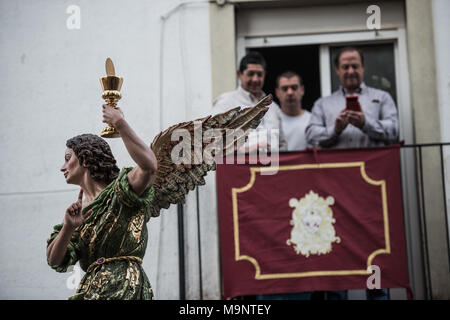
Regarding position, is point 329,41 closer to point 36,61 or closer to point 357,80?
point 357,80

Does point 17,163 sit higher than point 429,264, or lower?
higher

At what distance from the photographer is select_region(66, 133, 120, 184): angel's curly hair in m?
5.21

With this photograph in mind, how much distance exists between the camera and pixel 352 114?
774 cm

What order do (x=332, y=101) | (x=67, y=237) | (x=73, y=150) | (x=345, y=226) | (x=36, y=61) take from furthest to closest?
1. (x=36, y=61)
2. (x=332, y=101)
3. (x=345, y=226)
4. (x=73, y=150)
5. (x=67, y=237)

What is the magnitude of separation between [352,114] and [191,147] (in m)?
2.66

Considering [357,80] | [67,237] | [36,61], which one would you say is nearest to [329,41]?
[357,80]

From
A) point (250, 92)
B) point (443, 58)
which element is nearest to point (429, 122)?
A: point (443, 58)

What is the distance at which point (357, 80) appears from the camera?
26.8 feet

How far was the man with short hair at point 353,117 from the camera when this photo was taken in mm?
7844

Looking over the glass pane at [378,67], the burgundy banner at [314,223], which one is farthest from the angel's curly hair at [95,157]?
the glass pane at [378,67]

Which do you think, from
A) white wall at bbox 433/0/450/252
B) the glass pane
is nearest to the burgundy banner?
white wall at bbox 433/0/450/252

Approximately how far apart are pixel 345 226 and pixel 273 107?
1381 millimetres
